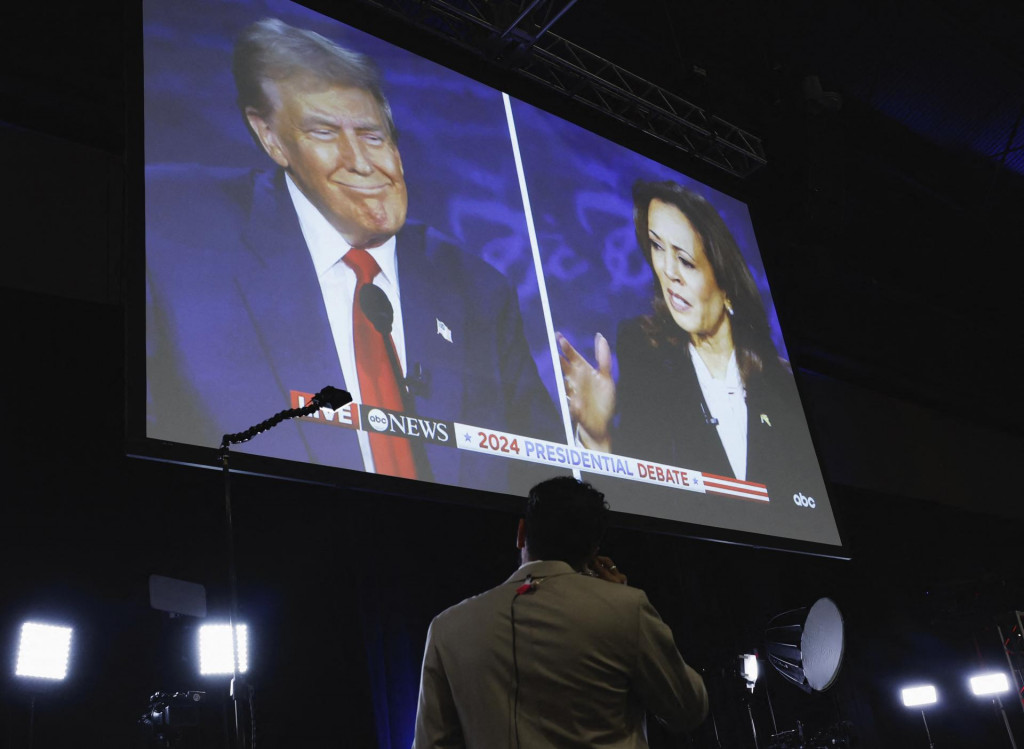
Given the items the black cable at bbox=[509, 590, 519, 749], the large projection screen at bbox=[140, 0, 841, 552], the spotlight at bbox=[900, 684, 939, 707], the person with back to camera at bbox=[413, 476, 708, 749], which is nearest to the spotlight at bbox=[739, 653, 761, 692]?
the large projection screen at bbox=[140, 0, 841, 552]

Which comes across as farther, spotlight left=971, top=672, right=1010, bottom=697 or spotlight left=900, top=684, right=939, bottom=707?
spotlight left=971, top=672, right=1010, bottom=697

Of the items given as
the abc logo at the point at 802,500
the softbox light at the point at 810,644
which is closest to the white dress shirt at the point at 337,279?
the softbox light at the point at 810,644

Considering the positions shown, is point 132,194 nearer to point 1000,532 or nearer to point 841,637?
point 841,637

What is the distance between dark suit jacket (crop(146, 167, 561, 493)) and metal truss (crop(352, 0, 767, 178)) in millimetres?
1299

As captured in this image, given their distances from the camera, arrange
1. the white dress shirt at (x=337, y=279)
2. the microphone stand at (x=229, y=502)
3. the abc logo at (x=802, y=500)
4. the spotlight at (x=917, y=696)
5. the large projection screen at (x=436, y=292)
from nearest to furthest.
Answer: the microphone stand at (x=229, y=502)
the large projection screen at (x=436, y=292)
the white dress shirt at (x=337, y=279)
the abc logo at (x=802, y=500)
the spotlight at (x=917, y=696)

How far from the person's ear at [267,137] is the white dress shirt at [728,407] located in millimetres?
2146

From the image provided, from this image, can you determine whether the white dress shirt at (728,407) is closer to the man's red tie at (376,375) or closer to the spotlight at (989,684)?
the man's red tie at (376,375)

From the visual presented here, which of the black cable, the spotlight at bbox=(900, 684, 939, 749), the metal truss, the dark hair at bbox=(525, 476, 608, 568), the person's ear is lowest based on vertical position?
the black cable

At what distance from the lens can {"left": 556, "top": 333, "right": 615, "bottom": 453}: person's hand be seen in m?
4.09

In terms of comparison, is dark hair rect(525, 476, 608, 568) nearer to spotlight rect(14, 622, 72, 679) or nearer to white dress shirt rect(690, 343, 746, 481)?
spotlight rect(14, 622, 72, 679)

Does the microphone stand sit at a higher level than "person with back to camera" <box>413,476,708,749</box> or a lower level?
higher

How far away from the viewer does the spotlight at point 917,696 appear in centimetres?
864

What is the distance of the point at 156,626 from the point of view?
4.07 metres

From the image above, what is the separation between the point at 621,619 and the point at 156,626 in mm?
Result: 3055
